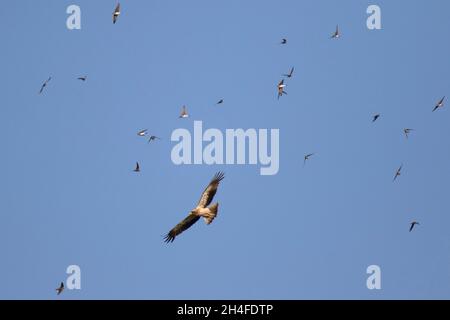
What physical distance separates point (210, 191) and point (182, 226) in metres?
1.33

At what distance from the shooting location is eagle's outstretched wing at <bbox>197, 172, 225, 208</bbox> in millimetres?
37094

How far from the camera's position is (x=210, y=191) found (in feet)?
122

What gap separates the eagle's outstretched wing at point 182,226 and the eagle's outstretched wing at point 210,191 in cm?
39

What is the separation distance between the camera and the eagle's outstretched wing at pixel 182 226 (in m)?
37.5

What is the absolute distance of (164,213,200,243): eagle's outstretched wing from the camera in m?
37.5

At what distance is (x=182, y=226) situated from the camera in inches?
1494

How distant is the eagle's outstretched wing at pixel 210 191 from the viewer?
37094 mm

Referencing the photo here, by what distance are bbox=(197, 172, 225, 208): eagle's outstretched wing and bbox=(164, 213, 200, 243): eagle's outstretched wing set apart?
1.28 ft
